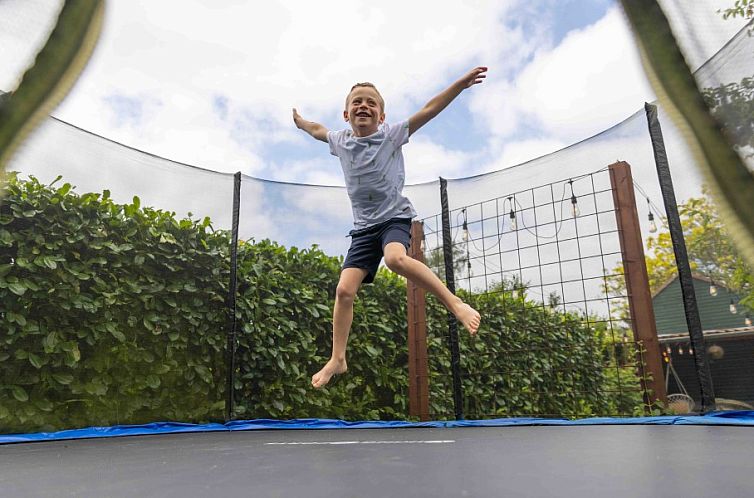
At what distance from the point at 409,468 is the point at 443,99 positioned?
4.37 ft

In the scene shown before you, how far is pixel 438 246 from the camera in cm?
356

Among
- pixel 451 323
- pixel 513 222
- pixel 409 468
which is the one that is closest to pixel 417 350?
pixel 451 323

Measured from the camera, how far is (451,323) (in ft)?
11.0

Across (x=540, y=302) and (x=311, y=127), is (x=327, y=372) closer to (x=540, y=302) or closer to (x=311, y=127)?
(x=311, y=127)

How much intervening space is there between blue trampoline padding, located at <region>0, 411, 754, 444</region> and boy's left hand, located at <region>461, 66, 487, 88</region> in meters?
1.61

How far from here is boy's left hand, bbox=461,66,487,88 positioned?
181cm

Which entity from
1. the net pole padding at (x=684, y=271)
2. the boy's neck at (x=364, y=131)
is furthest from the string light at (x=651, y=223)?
the boy's neck at (x=364, y=131)

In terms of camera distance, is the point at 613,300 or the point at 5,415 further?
the point at 613,300

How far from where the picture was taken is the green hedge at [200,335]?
7.83ft

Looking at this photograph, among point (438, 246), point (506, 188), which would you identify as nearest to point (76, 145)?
point (438, 246)

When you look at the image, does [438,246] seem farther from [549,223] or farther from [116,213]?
[116,213]

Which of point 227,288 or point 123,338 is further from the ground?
point 227,288

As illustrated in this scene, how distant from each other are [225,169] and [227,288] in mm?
807

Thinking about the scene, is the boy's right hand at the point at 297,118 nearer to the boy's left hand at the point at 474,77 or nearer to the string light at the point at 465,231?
the boy's left hand at the point at 474,77
